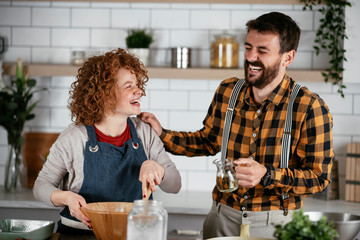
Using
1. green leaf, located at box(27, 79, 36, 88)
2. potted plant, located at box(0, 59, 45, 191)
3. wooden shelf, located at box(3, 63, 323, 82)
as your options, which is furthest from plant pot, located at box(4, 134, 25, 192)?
wooden shelf, located at box(3, 63, 323, 82)

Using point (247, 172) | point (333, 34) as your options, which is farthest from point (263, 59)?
point (333, 34)

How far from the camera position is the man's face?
6.90 feet

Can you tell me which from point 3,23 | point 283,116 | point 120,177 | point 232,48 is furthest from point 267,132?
point 3,23

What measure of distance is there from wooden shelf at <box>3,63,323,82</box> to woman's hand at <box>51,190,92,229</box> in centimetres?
159

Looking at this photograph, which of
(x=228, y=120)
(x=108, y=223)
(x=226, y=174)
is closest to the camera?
(x=108, y=223)

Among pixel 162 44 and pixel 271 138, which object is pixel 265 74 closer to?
pixel 271 138

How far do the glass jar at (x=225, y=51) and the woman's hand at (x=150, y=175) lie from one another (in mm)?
1564

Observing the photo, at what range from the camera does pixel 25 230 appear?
176 cm

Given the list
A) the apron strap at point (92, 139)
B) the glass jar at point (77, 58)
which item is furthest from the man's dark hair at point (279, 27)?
the glass jar at point (77, 58)

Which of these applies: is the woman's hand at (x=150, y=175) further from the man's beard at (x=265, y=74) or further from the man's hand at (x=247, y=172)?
the man's beard at (x=265, y=74)

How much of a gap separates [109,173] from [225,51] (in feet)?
5.24

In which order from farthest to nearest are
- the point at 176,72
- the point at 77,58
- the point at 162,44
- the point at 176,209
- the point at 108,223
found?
the point at 162,44, the point at 77,58, the point at 176,72, the point at 176,209, the point at 108,223

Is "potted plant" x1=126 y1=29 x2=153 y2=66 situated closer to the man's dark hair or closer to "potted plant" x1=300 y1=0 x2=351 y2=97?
"potted plant" x1=300 y1=0 x2=351 y2=97

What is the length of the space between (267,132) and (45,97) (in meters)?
1.94
